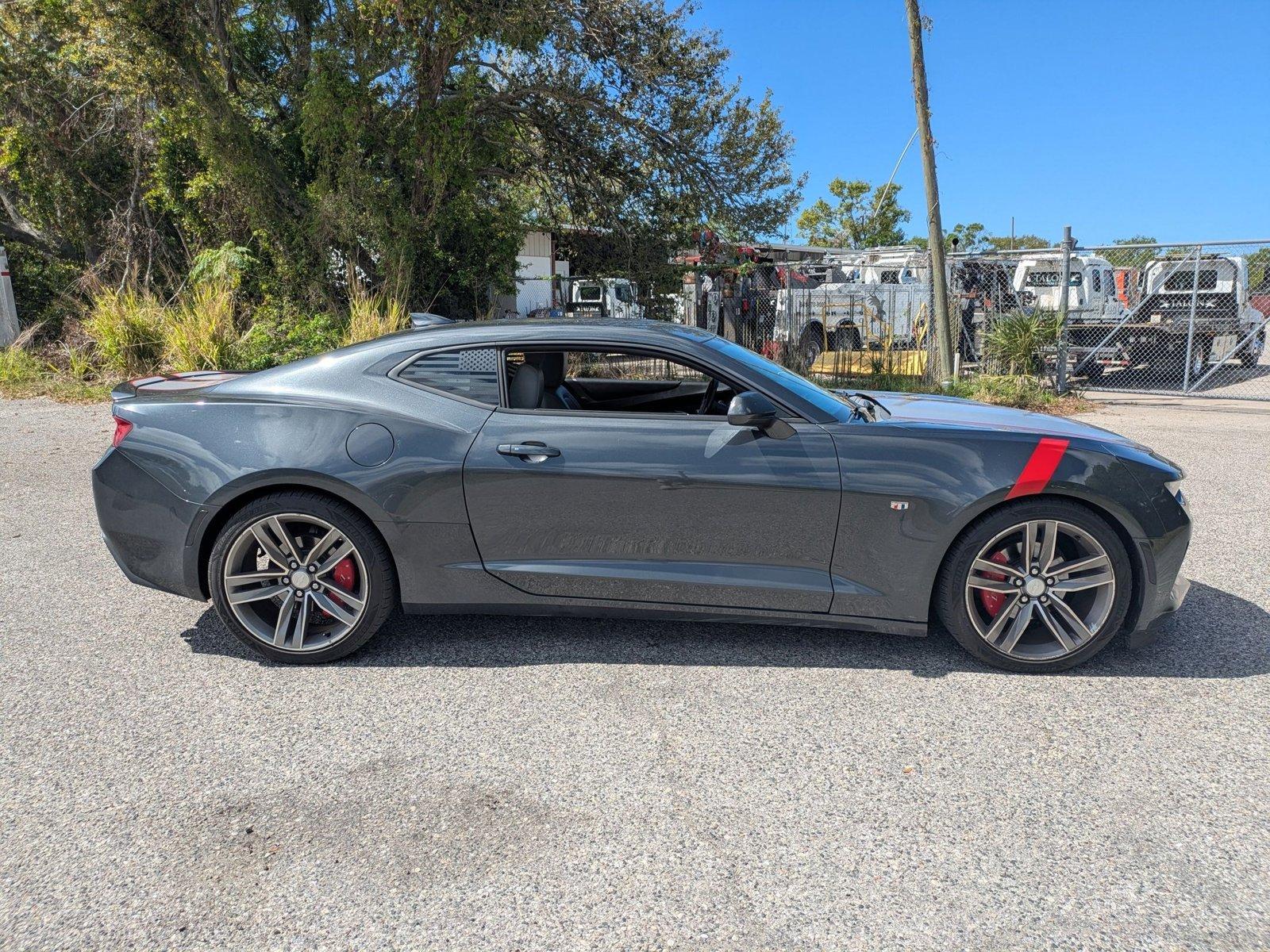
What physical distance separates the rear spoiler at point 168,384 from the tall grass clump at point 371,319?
7.31m

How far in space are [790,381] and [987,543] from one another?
109 cm

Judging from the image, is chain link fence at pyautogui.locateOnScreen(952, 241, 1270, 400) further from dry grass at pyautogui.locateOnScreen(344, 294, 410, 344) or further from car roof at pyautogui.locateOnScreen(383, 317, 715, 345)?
car roof at pyautogui.locateOnScreen(383, 317, 715, 345)

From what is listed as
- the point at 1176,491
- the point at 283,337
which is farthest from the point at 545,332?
the point at 283,337

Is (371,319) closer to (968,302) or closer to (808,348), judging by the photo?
(808,348)

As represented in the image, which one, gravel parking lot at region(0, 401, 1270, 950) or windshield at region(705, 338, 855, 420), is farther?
windshield at region(705, 338, 855, 420)

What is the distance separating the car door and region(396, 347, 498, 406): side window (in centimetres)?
21

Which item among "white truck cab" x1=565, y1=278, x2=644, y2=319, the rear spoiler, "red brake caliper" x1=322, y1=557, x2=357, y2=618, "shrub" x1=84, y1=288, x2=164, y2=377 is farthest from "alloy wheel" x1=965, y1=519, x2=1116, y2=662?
"white truck cab" x1=565, y1=278, x2=644, y2=319

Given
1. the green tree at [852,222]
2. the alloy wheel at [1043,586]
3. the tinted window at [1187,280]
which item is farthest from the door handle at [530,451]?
the green tree at [852,222]

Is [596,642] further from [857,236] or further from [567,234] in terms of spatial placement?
[857,236]

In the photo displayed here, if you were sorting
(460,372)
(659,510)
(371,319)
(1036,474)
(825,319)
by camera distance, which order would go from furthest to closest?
(825,319) → (371,319) → (460,372) → (659,510) → (1036,474)

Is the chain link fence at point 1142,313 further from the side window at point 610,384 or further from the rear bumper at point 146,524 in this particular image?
the rear bumper at point 146,524

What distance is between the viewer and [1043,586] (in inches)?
141

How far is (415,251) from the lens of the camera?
15227 millimetres

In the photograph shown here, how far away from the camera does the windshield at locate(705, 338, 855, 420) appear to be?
3.82 metres
